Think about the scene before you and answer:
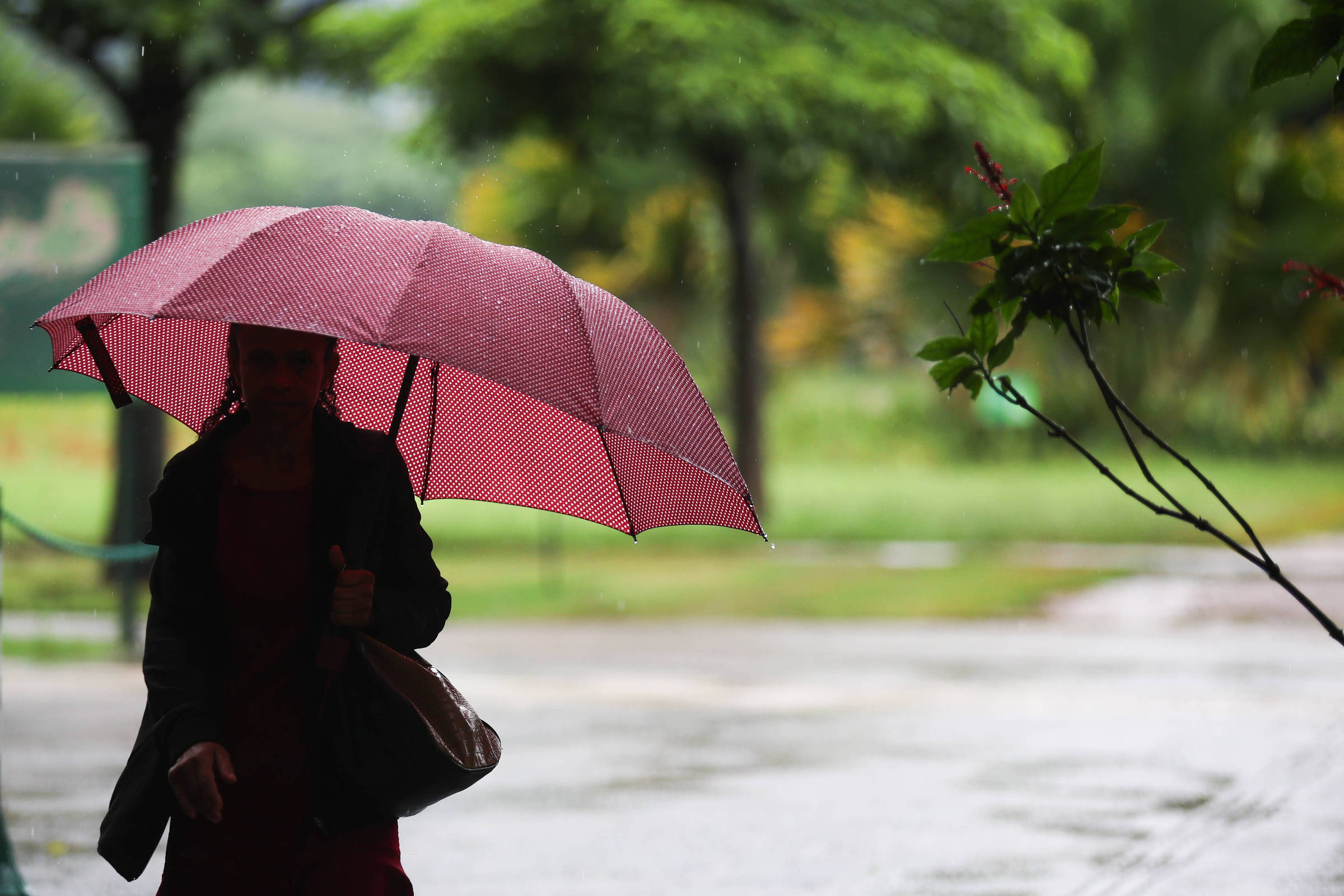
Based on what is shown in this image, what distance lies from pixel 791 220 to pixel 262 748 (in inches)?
1036

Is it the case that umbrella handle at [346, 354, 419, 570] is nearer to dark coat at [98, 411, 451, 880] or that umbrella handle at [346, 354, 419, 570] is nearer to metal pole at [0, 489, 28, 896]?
dark coat at [98, 411, 451, 880]

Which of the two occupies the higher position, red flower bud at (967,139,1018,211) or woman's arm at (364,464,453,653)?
red flower bud at (967,139,1018,211)

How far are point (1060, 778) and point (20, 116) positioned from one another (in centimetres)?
3284

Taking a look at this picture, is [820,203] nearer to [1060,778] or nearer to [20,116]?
[20,116]

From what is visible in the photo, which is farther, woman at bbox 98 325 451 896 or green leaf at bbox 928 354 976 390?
green leaf at bbox 928 354 976 390

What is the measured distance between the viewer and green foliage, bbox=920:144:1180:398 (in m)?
3.25

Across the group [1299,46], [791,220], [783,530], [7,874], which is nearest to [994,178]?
[1299,46]

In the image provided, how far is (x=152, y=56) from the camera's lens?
15602 mm

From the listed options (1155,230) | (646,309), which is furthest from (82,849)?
(646,309)

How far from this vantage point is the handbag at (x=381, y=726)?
2.96 meters

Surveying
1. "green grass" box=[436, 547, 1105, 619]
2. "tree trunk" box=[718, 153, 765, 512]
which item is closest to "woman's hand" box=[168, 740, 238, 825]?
"green grass" box=[436, 547, 1105, 619]

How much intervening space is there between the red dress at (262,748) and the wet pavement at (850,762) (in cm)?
305

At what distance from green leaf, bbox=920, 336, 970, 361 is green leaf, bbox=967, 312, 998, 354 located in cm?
1

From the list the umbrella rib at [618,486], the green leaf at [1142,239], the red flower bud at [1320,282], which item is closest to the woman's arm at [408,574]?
the umbrella rib at [618,486]
